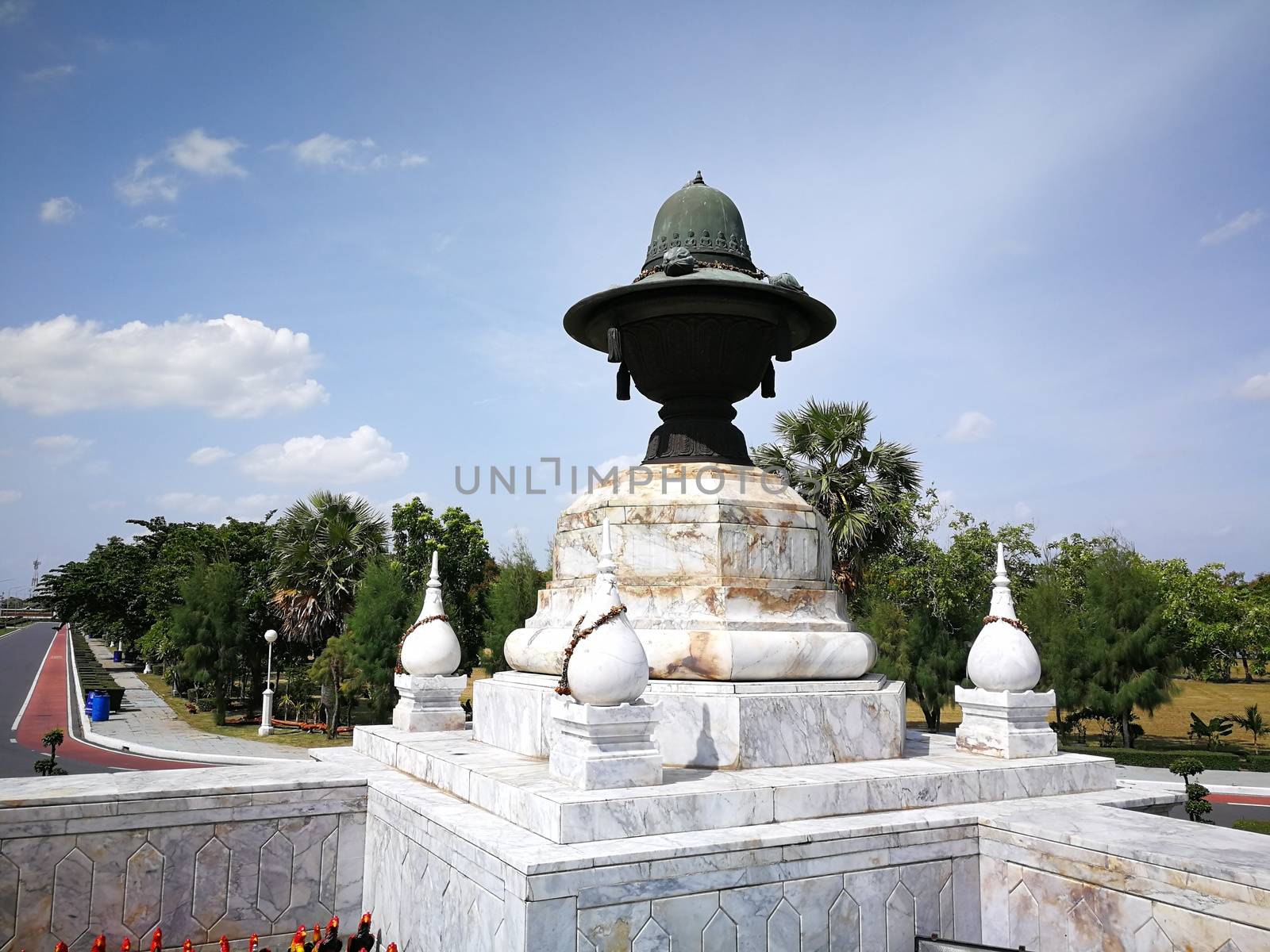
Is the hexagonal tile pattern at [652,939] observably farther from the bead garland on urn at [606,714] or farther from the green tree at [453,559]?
the green tree at [453,559]

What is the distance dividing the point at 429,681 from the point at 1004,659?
575cm

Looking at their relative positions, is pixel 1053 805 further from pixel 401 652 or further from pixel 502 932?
pixel 401 652

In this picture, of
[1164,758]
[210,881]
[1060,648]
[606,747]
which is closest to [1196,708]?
[1060,648]

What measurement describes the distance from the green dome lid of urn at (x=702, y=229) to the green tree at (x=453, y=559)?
2490cm

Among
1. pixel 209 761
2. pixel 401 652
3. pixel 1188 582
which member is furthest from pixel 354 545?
pixel 1188 582

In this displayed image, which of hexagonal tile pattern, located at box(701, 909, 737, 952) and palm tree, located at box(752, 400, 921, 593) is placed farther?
palm tree, located at box(752, 400, 921, 593)

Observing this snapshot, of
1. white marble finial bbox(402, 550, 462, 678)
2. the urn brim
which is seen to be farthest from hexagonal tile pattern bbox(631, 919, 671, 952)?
the urn brim

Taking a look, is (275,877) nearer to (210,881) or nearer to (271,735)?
(210,881)

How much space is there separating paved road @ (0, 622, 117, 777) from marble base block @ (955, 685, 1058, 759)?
787 inches

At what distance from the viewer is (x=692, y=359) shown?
30.5ft

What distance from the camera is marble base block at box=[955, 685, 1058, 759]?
801 centimetres

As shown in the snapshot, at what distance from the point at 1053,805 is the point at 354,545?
91.7 feet

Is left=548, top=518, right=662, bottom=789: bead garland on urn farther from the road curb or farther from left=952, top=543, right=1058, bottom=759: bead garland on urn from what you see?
the road curb

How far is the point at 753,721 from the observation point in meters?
7.32
